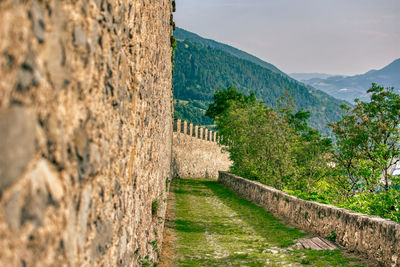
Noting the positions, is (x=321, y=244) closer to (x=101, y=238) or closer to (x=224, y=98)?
(x=101, y=238)

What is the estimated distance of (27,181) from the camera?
1.16 metres

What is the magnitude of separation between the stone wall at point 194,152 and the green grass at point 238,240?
11327 mm

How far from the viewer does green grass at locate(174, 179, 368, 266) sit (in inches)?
232

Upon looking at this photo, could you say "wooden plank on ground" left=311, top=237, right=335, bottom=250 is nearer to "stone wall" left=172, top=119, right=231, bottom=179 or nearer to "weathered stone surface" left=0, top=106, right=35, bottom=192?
"weathered stone surface" left=0, top=106, right=35, bottom=192

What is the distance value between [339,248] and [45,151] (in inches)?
249

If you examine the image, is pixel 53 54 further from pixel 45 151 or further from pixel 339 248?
pixel 339 248

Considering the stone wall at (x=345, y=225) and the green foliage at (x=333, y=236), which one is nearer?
the stone wall at (x=345, y=225)

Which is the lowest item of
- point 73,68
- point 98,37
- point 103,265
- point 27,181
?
point 103,265

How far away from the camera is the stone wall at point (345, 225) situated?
5.28 meters

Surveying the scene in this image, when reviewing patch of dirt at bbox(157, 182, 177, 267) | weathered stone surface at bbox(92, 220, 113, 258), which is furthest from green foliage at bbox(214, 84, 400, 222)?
weathered stone surface at bbox(92, 220, 113, 258)

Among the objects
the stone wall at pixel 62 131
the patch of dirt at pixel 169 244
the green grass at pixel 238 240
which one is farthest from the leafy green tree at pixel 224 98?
the stone wall at pixel 62 131

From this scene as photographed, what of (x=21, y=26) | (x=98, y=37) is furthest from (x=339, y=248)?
(x=21, y=26)

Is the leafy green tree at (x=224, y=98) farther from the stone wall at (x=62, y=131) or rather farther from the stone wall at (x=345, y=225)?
the stone wall at (x=62, y=131)

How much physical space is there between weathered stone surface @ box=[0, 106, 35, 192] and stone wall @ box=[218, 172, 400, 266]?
17.2 feet
